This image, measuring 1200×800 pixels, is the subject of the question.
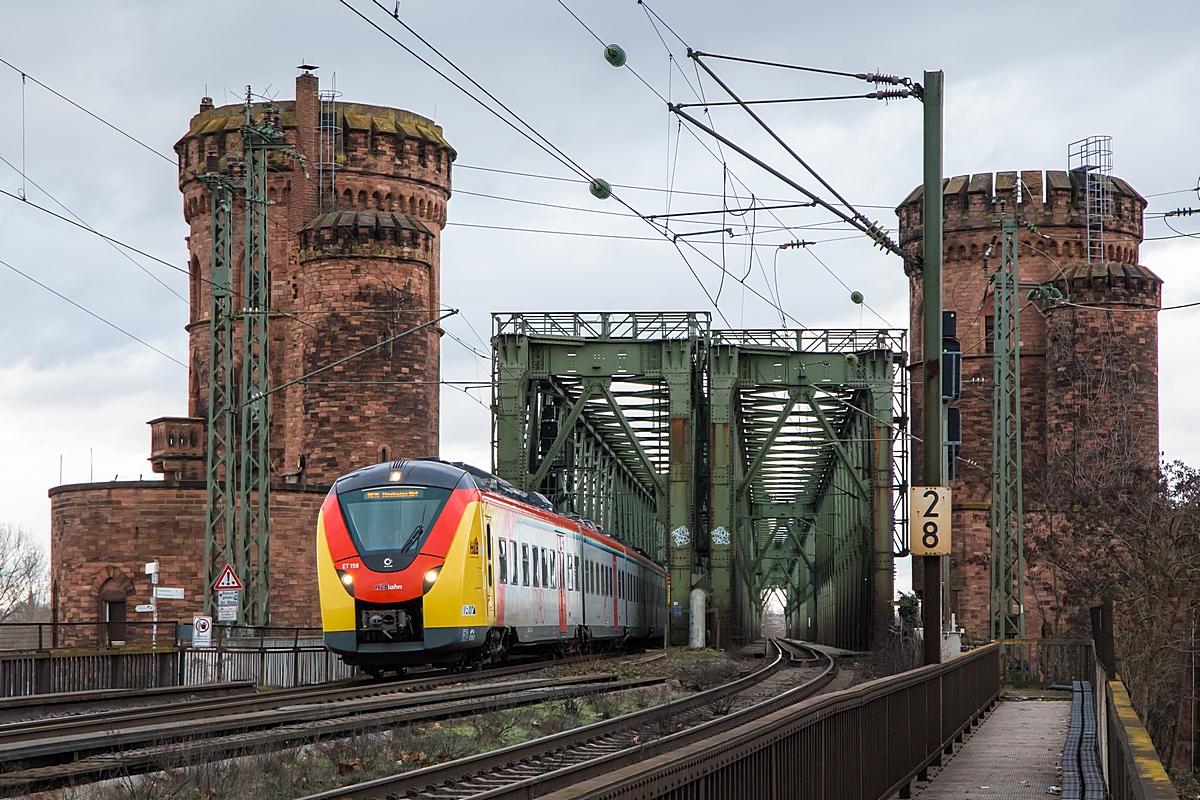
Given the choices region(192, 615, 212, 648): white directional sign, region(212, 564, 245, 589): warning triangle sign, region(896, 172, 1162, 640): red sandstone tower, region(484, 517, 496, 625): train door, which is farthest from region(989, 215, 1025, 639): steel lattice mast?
region(896, 172, 1162, 640): red sandstone tower

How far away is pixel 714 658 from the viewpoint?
3300 cm

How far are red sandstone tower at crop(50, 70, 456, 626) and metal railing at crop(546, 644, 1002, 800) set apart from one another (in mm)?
32563

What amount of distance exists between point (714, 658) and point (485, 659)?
9808mm

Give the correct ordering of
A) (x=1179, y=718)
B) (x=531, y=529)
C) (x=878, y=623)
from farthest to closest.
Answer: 1. (x=1179, y=718)
2. (x=878, y=623)
3. (x=531, y=529)

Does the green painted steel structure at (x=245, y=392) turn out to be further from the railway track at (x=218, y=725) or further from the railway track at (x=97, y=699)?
the railway track at (x=218, y=725)

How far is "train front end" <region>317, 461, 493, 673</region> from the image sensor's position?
21.6 meters

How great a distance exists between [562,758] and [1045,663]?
17.6m

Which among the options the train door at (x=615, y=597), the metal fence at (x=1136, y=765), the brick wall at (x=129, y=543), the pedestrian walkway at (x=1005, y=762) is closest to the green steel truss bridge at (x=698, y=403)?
the train door at (x=615, y=597)

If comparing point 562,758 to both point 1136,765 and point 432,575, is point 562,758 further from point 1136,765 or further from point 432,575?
point 432,575

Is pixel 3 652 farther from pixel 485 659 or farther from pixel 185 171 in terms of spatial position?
pixel 185 171

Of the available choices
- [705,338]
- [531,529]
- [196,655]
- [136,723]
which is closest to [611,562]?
[705,338]

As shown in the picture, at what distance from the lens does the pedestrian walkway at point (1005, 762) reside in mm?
12336

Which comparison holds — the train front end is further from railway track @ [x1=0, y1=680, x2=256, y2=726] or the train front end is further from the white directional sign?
the white directional sign

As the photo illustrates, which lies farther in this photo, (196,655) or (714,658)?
(714,658)
